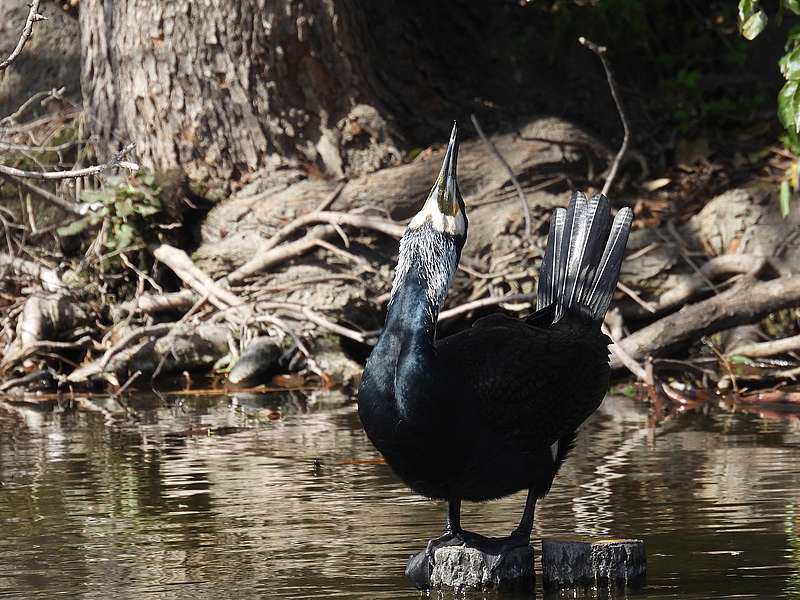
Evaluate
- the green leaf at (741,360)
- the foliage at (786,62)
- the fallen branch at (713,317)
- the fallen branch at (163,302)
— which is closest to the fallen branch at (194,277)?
the fallen branch at (163,302)

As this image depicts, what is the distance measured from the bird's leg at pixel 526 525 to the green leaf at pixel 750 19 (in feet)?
7.28

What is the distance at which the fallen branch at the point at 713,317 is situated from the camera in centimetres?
879

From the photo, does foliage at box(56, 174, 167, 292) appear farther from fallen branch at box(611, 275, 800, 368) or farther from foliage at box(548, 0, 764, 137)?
foliage at box(548, 0, 764, 137)

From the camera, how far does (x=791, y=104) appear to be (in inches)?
229

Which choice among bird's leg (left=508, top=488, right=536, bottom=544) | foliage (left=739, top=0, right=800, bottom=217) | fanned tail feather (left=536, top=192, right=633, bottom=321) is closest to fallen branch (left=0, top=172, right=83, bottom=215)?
fanned tail feather (left=536, top=192, right=633, bottom=321)

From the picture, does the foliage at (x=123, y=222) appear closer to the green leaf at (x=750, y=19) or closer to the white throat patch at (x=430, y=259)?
the green leaf at (x=750, y=19)

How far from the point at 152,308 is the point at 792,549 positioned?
6188 millimetres

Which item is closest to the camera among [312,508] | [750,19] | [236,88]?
[312,508]

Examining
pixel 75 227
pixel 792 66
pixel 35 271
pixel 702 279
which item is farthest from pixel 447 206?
pixel 75 227

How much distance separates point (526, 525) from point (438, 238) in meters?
1.00

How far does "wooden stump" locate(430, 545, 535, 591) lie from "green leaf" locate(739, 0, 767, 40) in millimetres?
2507

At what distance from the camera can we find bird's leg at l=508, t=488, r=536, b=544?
4.56 meters

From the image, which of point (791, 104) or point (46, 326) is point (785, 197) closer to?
point (791, 104)

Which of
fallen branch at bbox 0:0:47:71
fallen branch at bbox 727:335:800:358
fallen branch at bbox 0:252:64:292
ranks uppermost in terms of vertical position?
fallen branch at bbox 0:0:47:71
